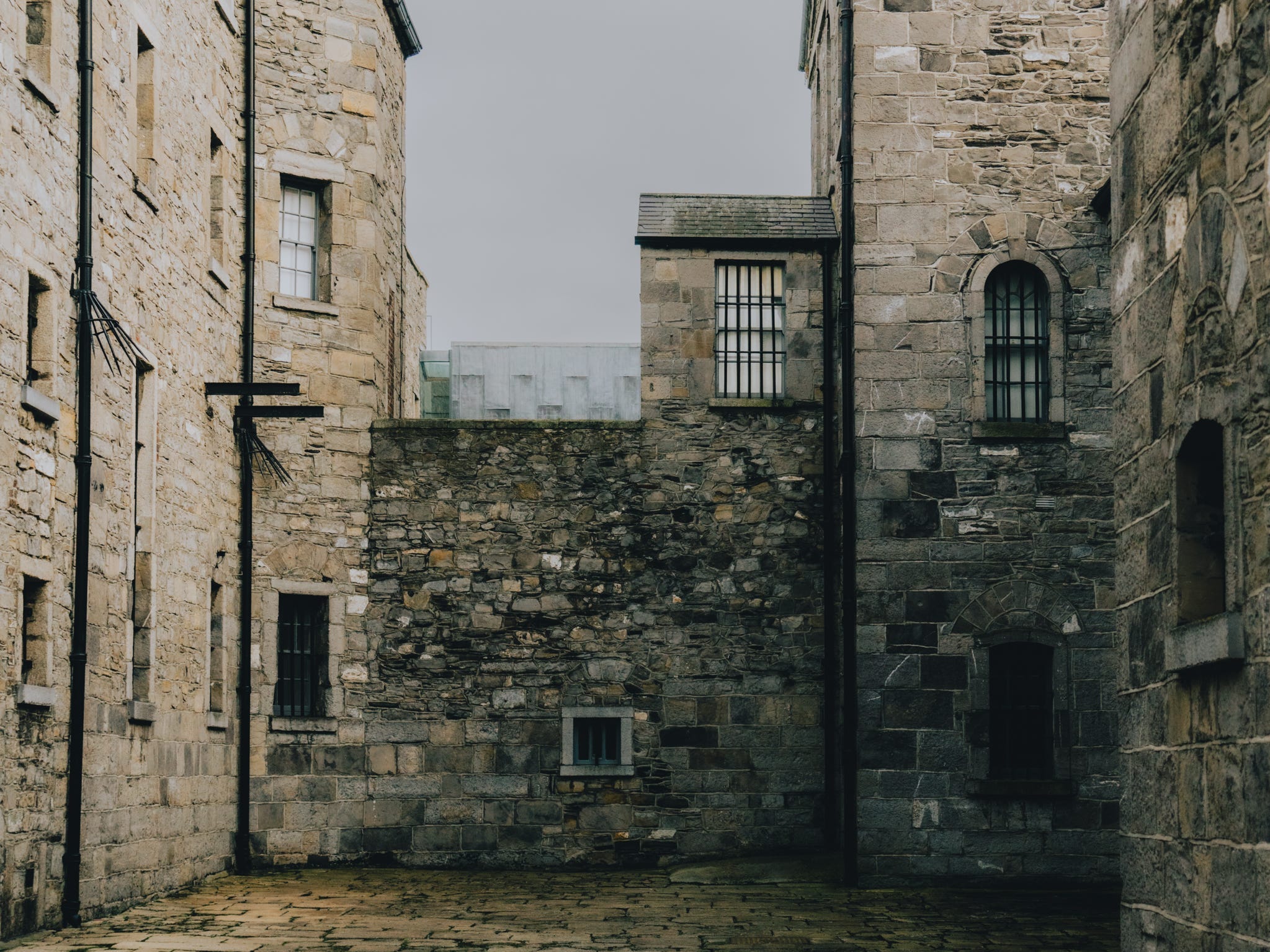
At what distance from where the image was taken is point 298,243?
51.1 ft

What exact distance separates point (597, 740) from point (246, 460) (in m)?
4.13

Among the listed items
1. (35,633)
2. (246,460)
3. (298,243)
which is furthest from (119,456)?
(298,243)

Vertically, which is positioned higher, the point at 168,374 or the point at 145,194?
the point at 145,194

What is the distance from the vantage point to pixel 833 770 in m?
14.9

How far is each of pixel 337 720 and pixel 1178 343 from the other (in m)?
9.84

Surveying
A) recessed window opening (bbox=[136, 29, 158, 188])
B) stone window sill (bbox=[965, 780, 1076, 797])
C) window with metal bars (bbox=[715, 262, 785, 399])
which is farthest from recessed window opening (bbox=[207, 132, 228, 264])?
stone window sill (bbox=[965, 780, 1076, 797])

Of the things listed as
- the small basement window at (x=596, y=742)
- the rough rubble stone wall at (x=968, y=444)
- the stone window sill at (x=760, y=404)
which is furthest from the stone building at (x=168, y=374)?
the rough rubble stone wall at (x=968, y=444)

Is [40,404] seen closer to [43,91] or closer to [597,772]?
[43,91]

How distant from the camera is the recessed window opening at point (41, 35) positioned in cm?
1029

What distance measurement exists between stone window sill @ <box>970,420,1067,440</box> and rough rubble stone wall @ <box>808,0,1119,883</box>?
0.02m

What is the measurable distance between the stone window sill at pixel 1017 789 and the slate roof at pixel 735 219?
17.4 ft

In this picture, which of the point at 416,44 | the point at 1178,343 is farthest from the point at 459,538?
the point at 1178,343

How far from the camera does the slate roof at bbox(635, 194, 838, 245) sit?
15531 mm

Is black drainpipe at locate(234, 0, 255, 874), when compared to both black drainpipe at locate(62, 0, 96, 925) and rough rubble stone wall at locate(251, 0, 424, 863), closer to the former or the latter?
rough rubble stone wall at locate(251, 0, 424, 863)
